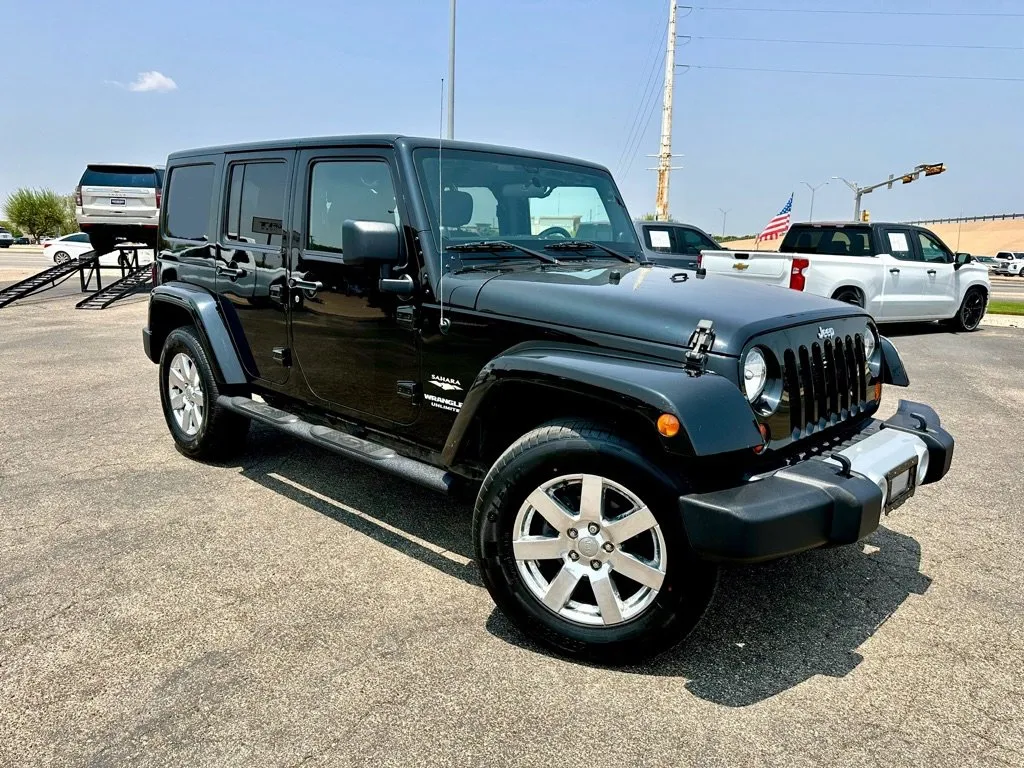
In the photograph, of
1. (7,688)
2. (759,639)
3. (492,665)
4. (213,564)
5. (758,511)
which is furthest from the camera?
(213,564)

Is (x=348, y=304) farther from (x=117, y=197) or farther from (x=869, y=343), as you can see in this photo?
(x=117, y=197)

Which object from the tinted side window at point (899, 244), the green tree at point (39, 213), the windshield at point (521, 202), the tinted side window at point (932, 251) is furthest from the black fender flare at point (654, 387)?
the green tree at point (39, 213)

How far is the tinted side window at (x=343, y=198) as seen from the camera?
3561 mm

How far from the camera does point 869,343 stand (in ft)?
11.6

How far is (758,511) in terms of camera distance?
235cm

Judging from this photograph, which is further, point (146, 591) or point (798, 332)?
point (146, 591)

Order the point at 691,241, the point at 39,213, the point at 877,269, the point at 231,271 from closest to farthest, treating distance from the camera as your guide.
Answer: the point at 231,271 → the point at 877,269 → the point at 691,241 → the point at 39,213

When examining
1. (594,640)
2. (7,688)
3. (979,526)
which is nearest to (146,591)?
(7,688)

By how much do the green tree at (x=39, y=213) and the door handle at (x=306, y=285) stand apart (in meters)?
79.4

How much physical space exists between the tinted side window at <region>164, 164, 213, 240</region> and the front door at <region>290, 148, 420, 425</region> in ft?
3.69

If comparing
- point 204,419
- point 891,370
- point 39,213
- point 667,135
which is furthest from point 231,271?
point 39,213

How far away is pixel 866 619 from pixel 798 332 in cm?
121

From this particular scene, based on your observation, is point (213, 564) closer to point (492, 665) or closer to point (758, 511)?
point (492, 665)

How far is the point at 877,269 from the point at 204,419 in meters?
10.1
